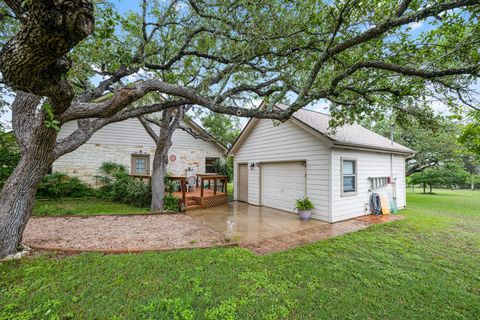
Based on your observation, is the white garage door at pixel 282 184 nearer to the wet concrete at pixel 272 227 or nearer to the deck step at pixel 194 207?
the wet concrete at pixel 272 227

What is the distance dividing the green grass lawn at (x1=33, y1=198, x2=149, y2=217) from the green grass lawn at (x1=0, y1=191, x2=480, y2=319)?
4279 mm

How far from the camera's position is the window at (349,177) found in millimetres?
7516

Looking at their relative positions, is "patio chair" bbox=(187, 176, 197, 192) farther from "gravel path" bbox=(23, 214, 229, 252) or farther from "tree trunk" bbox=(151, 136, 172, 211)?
"gravel path" bbox=(23, 214, 229, 252)

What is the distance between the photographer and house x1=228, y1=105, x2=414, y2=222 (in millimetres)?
7211

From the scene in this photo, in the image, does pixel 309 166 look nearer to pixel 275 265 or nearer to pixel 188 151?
pixel 275 265

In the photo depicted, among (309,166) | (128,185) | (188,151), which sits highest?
(188,151)

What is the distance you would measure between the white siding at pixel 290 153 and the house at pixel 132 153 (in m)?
3.30

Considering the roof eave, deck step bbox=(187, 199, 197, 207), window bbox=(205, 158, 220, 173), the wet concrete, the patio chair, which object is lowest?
the wet concrete

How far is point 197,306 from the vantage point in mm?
2596

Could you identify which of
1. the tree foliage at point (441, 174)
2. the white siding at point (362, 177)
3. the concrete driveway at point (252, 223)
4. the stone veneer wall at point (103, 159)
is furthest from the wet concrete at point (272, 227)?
the tree foliage at point (441, 174)

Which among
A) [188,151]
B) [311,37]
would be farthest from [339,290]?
[188,151]

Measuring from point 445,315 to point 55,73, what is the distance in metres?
5.50

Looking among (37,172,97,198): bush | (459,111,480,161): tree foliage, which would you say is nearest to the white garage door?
(459,111,480,161): tree foliage

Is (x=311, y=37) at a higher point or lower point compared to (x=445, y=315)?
higher
